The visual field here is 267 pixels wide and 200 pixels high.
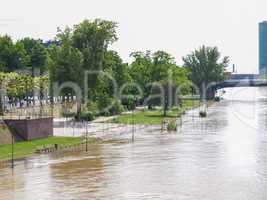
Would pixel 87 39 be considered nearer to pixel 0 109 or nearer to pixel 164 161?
pixel 0 109

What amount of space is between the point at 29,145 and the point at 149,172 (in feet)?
68.0

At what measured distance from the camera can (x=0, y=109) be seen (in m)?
79.0

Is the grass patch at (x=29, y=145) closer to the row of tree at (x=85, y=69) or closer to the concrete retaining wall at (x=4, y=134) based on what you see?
the concrete retaining wall at (x=4, y=134)

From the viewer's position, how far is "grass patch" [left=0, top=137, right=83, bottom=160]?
2244 inches

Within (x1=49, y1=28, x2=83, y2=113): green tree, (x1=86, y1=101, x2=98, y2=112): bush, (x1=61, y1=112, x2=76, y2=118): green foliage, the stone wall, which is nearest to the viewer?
the stone wall

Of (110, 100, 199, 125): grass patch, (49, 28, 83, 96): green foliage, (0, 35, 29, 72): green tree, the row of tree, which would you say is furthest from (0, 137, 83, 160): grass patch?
(0, 35, 29, 72): green tree

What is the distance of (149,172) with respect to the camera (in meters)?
47.1

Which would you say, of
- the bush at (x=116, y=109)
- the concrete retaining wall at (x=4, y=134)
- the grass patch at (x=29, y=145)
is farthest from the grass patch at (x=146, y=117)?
the concrete retaining wall at (x=4, y=134)

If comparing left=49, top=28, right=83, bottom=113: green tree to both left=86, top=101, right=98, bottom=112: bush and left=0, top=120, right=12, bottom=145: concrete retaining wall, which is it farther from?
left=0, top=120, right=12, bottom=145: concrete retaining wall

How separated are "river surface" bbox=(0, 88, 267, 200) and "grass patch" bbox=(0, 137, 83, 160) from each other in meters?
2.29

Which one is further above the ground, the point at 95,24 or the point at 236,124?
the point at 95,24

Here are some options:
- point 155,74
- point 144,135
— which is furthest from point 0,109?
point 155,74

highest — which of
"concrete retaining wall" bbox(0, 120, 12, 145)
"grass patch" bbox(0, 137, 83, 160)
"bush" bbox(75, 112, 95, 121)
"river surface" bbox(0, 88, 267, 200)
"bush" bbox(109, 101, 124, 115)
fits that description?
"bush" bbox(109, 101, 124, 115)

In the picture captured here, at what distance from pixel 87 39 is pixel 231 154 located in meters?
44.4
